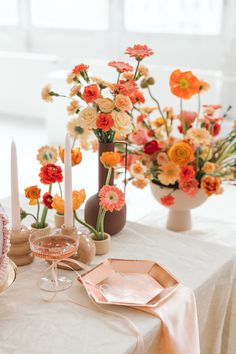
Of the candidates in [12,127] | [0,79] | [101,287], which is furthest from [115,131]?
[0,79]

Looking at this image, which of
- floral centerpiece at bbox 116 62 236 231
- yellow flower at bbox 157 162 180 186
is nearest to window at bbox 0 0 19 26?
floral centerpiece at bbox 116 62 236 231

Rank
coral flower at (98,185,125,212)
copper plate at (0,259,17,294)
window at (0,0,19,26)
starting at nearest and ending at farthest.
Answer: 1. copper plate at (0,259,17,294)
2. coral flower at (98,185,125,212)
3. window at (0,0,19,26)

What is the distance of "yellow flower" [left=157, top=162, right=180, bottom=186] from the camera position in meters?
1.63

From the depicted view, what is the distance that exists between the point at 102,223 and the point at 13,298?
0.29 meters

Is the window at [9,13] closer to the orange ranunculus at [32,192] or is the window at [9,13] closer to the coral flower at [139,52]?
the coral flower at [139,52]

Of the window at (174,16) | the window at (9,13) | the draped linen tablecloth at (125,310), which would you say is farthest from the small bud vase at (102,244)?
the window at (9,13)

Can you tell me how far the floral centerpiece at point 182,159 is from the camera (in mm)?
1578

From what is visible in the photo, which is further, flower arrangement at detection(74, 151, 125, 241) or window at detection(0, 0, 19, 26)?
window at detection(0, 0, 19, 26)

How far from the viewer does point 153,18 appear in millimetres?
5582

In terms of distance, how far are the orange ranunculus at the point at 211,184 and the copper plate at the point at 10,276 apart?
0.66 meters

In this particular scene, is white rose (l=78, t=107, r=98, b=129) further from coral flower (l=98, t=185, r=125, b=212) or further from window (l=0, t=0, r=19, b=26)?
window (l=0, t=0, r=19, b=26)

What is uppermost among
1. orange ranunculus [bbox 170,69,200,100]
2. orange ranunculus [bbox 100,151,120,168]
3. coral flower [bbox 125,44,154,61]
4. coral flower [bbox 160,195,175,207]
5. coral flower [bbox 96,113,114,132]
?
coral flower [bbox 125,44,154,61]

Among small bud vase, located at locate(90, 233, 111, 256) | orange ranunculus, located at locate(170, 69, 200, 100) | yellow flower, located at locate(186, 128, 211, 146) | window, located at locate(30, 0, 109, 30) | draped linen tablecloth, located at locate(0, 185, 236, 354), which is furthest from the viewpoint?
window, located at locate(30, 0, 109, 30)

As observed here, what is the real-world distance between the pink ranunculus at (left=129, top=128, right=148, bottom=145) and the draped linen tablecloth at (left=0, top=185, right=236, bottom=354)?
1.04 feet
